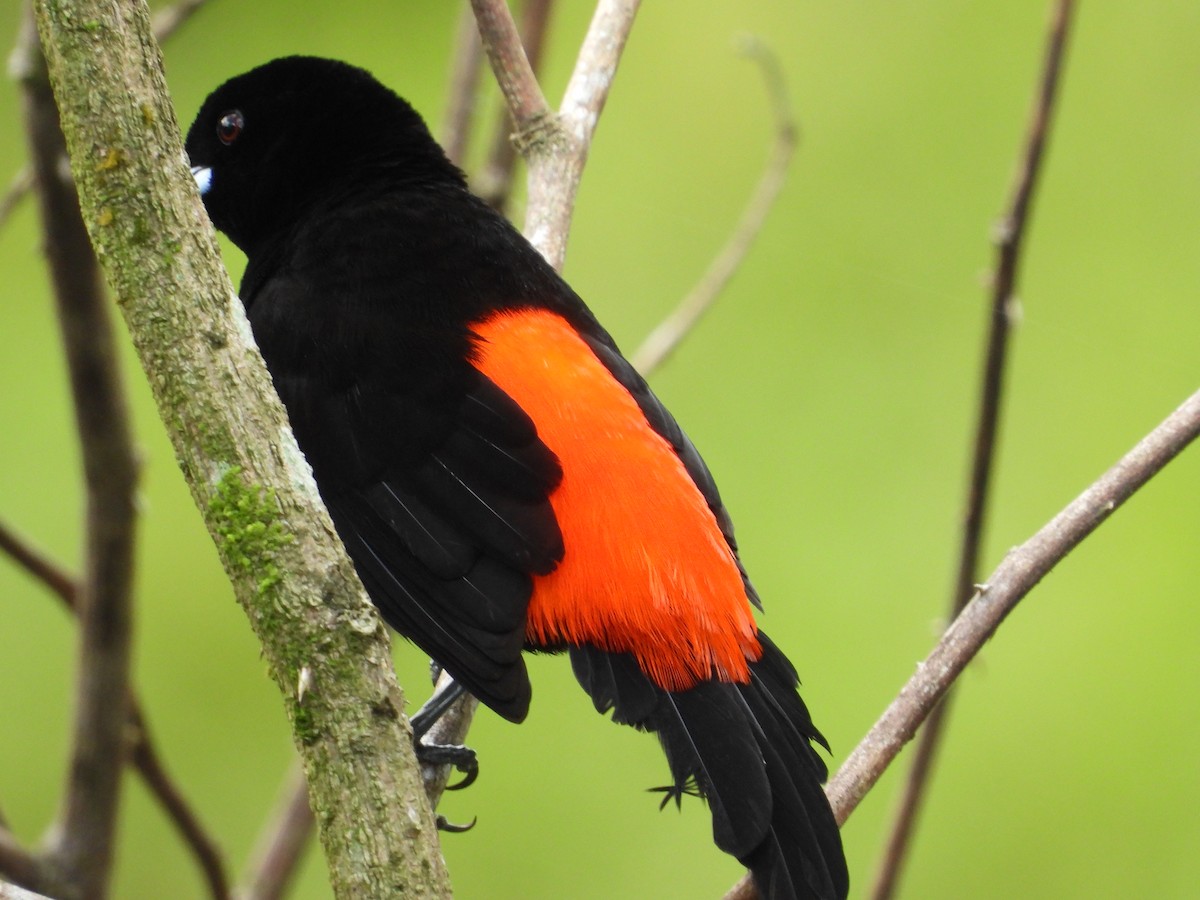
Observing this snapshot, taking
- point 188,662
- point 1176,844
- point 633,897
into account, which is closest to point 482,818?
point 633,897

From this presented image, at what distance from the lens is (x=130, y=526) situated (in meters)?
1.80

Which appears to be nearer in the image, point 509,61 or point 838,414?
point 509,61

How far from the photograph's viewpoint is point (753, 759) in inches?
56.7

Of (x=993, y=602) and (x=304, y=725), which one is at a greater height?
(x=993, y=602)

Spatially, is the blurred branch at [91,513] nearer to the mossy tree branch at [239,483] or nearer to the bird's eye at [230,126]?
the bird's eye at [230,126]

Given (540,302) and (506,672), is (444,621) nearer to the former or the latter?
(506,672)

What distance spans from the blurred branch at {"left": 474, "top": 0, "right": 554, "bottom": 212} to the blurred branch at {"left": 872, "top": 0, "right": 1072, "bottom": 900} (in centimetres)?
86

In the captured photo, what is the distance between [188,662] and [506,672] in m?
3.25

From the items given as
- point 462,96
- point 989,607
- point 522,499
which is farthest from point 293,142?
point 989,607

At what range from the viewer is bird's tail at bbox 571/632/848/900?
1.37m

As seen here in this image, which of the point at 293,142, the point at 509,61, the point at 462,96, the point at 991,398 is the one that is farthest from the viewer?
the point at 462,96

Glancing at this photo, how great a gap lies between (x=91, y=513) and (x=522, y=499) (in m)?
0.60

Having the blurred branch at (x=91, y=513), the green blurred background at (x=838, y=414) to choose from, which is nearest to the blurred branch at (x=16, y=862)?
the blurred branch at (x=91, y=513)

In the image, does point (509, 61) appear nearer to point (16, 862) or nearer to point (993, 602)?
point (993, 602)
